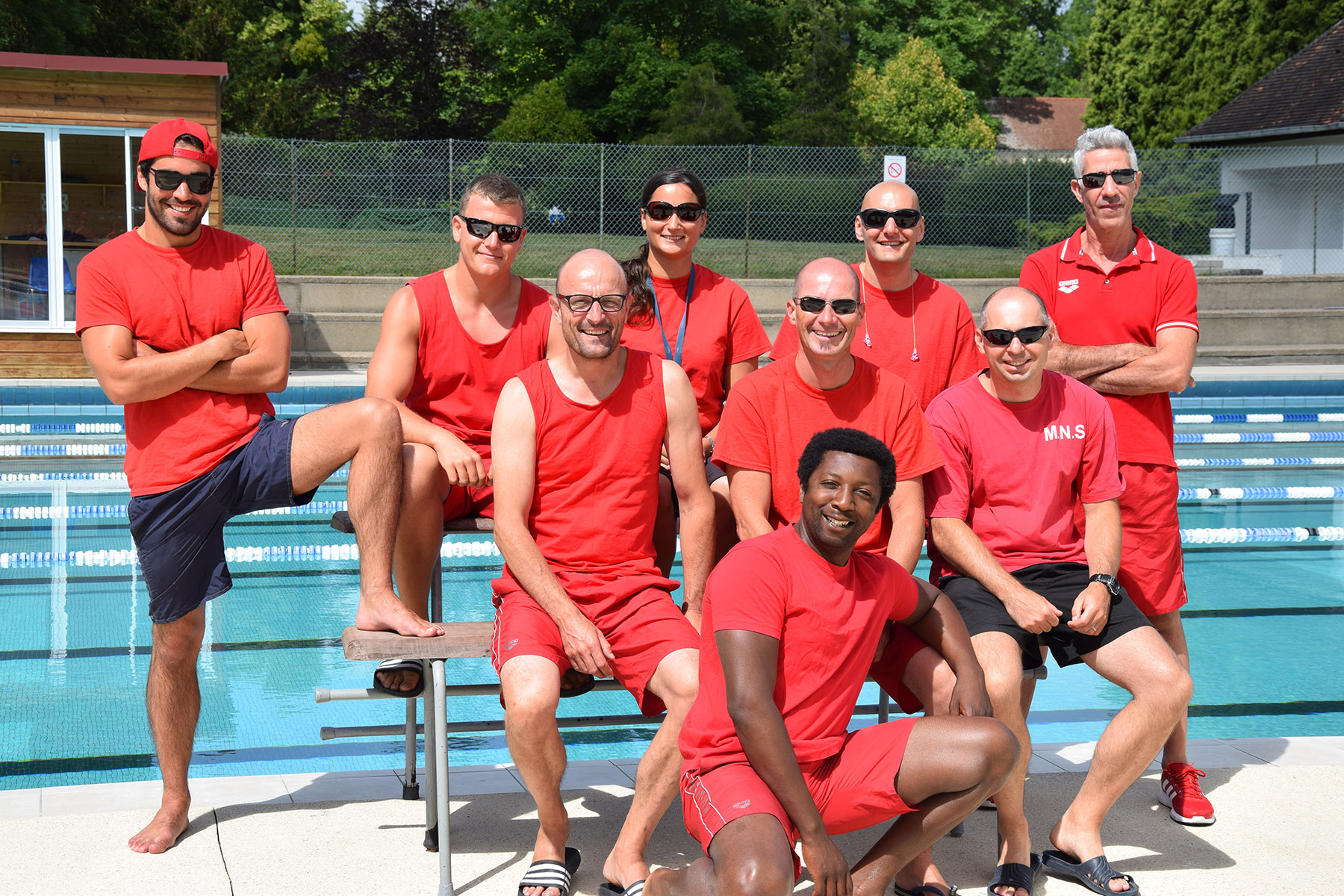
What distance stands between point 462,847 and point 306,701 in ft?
7.70

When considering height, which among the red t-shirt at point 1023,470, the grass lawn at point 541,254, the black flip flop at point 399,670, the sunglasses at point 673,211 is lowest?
the black flip flop at point 399,670

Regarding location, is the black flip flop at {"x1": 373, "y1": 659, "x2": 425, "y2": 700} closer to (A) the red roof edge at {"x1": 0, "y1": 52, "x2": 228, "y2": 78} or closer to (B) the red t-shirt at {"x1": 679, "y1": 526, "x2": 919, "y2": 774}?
(B) the red t-shirt at {"x1": 679, "y1": 526, "x2": 919, "y2": 774}

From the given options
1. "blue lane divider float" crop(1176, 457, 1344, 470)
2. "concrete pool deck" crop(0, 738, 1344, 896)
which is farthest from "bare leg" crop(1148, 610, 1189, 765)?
"blue lane divider float" crop(1176, 457, 1344, 470)

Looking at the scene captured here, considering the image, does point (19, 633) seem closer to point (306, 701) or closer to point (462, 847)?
point (306, 701)

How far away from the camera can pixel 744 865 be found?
272 cm

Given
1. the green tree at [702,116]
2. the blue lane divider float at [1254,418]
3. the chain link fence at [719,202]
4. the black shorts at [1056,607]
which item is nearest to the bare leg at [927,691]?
the black shorts at [1056,607]

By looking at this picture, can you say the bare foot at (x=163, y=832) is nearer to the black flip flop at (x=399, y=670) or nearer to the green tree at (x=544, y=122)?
the black flip flop at (x=399, y=670)

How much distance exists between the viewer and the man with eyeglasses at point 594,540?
11.0ft

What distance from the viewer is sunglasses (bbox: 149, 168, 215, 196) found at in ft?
12.2

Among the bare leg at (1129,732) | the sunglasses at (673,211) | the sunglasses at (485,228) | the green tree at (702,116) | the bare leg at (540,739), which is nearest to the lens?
the bare leg at (540,739)

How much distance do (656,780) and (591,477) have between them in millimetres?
922

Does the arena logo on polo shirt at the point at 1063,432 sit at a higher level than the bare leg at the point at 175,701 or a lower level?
higher

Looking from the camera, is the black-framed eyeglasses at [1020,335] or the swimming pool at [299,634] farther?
the swimming pool at [299,634]

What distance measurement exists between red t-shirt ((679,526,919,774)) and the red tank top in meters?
0.70
